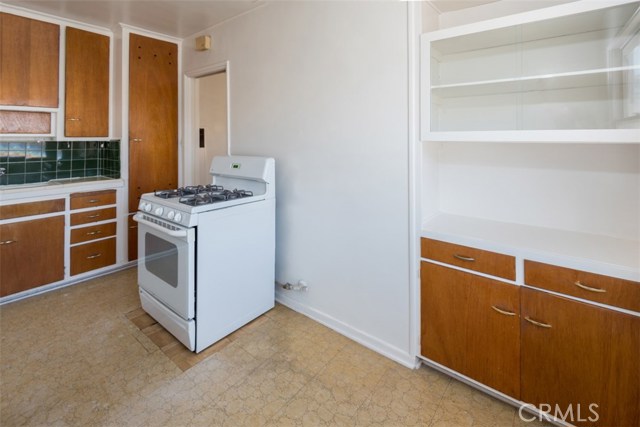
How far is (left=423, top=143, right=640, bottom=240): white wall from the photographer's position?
5.31 ft

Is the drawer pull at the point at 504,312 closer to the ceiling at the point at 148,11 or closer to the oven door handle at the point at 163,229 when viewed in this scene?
the oven door handle at the point at 163,229

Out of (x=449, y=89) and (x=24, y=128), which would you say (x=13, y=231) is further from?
(x=449, y=89)

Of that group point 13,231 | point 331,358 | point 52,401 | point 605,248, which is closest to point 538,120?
point 605,248

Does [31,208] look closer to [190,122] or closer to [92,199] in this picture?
[92,199]

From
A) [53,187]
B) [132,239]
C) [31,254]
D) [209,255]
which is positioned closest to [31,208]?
[53,187]

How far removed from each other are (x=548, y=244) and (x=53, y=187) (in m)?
3.66

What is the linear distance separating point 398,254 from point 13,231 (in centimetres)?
304

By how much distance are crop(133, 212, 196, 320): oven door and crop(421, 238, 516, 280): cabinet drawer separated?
4.62 feet

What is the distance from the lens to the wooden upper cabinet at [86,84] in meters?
2.99

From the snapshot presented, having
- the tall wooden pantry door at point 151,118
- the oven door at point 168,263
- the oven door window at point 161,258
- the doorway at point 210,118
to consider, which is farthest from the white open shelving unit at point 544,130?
the tall wooden pantry door at point 151,118

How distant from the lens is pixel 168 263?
2117 millimetres

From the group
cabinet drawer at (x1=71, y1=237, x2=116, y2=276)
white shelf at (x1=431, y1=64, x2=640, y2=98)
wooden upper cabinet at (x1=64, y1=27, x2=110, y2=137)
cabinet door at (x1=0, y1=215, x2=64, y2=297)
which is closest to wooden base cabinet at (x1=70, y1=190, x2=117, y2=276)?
cabinet drawer at (x1=71, y1=237, x2=116, y2=276)

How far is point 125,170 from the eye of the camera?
3.26 m

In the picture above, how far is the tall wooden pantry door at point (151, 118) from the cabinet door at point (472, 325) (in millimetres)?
2991
